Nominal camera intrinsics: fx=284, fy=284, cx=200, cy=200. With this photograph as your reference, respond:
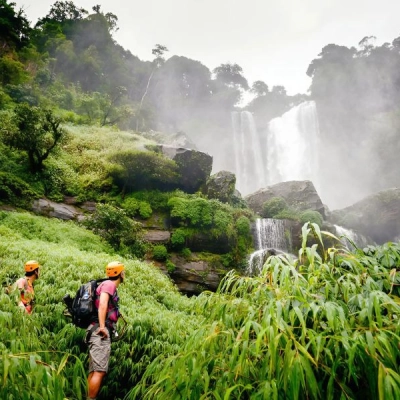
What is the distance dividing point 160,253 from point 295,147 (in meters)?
32.2

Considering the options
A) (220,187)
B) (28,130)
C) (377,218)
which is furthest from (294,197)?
(28,130)

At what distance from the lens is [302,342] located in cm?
152

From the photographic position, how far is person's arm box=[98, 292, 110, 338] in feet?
9.82

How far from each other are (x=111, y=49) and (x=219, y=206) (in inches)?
1331

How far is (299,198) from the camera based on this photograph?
70.1ft

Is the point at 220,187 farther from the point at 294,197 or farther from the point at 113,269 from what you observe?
the point at 113,269

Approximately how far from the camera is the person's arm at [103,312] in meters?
2.99

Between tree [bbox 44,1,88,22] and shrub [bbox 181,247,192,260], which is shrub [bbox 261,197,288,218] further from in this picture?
tree [bbox 44,1,88,22]

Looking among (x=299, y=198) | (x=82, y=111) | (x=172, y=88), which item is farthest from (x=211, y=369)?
(x=172, y=88)

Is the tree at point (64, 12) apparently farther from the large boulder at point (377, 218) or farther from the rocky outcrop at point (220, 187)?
the large boulder at point (377, 218)

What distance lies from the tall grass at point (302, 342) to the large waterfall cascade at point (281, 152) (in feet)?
117

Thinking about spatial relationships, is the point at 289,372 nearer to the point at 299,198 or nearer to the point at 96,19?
the point at 299,198

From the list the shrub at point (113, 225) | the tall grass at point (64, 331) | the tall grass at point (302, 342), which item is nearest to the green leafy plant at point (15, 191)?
the shrub at point (113, 225)

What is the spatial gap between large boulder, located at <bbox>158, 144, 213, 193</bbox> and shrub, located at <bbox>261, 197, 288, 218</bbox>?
18.1ft
